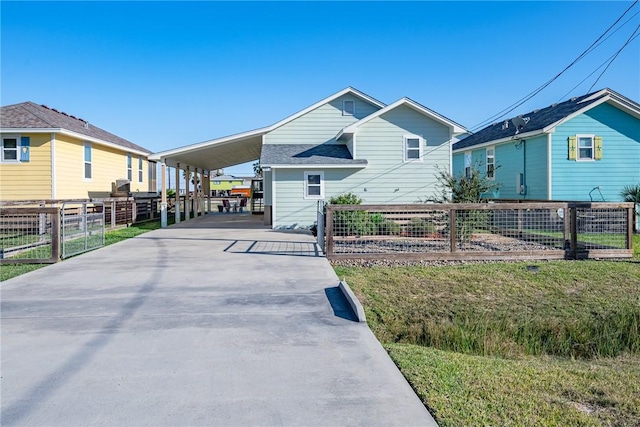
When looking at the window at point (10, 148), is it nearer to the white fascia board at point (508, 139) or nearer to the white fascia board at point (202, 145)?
the white fascia board at point (202, 145)

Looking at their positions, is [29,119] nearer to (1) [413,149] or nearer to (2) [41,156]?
(2) [41,156]

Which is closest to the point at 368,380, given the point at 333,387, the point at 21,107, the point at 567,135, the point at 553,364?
the point at 333,387

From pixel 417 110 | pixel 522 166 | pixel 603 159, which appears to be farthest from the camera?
pixel 522 166

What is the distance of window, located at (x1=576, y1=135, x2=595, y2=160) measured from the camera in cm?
1753

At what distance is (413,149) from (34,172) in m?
13.5

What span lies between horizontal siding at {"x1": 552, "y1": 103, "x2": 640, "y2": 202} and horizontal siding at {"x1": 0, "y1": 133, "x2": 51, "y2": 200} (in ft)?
60.1

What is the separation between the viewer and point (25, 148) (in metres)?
16.1

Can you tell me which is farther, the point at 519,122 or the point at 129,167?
the point at 129,167

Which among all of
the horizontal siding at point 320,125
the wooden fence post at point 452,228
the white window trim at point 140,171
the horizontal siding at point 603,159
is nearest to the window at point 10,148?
the white window trim at point 140,171

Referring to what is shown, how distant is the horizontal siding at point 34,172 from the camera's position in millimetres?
16141

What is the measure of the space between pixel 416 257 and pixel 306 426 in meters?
7.24

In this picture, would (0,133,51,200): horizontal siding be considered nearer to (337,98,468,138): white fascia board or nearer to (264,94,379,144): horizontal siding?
(264,94,379,144): horizontal siding

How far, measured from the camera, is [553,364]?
478 cm

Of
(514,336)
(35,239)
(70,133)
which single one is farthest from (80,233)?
(514,336)
